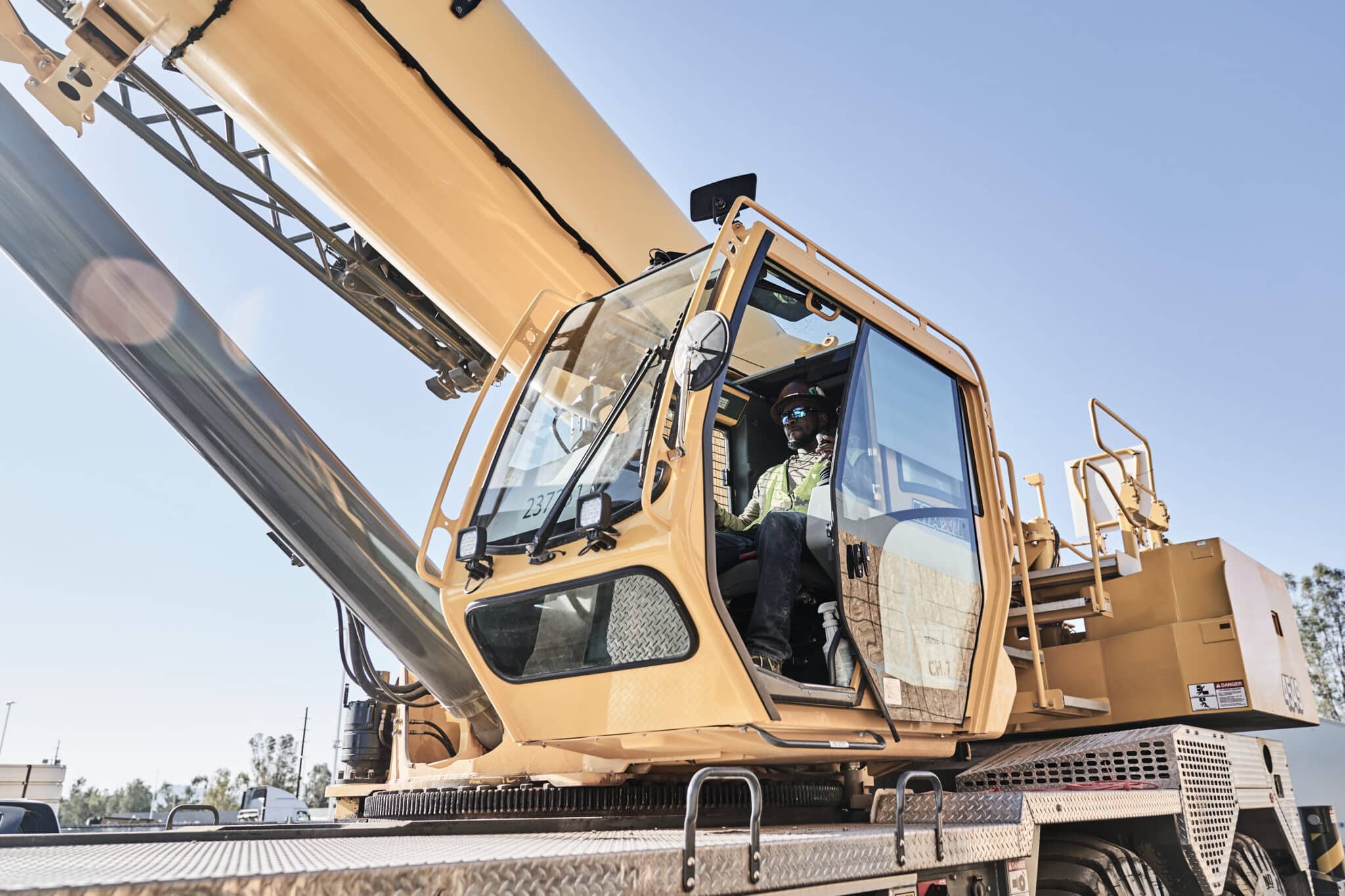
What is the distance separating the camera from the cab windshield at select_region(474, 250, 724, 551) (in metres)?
3.38

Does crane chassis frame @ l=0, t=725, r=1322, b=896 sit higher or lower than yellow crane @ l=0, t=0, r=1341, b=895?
lower

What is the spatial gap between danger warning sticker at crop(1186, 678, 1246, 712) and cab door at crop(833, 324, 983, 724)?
1.78 meters

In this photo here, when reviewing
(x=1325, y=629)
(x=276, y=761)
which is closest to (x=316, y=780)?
(x=276, y=761)

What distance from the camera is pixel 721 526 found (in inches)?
166

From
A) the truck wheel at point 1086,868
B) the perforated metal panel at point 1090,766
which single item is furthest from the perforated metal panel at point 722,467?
the truck wheel at point 1086,868

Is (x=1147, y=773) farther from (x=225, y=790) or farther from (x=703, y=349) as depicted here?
(x=225, y=790)

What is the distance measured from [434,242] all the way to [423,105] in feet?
1.98

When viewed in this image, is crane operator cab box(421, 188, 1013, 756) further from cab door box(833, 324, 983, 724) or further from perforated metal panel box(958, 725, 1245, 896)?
perforated metal panel box(958, 725, 1245, 896)

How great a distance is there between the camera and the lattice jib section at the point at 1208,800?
178 inches

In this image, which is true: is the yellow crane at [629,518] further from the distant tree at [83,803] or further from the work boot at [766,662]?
the distant tree at [83,803]

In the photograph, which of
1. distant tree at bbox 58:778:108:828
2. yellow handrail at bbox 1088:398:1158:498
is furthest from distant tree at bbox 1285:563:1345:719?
distant tree at bbox 58:778:108:828

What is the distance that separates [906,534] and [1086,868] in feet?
4.85

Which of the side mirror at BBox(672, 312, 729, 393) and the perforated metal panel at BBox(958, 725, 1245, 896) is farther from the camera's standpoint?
the perforated metal panel at BBox(958, 725, 1245, 896)

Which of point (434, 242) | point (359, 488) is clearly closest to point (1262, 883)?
point (359, 488)
